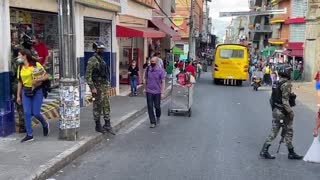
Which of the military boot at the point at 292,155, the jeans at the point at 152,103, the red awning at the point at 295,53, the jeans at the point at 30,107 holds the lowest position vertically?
the military boot at the point at 292,155

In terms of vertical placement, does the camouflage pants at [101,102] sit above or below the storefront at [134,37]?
below

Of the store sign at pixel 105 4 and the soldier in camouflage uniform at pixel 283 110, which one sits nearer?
the soldier in camouflage uniform at pixel 283 110

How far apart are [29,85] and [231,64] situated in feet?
75.1

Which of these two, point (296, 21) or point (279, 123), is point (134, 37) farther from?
point (296, 21)

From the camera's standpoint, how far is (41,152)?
7781 mm

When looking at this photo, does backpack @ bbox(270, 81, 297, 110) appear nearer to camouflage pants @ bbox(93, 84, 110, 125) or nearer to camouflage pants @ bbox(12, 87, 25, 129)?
camouflage pants @ bbox(93, 84, 110, 125)

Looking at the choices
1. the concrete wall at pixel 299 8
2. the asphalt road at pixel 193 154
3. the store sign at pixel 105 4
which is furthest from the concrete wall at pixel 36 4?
the concrete wall at pixel 299 8

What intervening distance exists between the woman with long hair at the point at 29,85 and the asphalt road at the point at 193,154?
49.9 inches

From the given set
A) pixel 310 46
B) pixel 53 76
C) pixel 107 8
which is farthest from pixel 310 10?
pixel 53 76

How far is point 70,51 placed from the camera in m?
8.77

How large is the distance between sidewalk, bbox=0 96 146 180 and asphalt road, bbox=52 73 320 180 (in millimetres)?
176

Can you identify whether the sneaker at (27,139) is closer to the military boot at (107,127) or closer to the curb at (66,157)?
the curb at (66,157)

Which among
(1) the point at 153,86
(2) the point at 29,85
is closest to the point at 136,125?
(1) the point at 153,86

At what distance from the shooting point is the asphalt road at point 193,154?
7203mm
